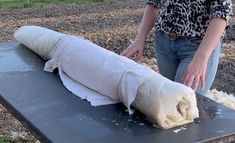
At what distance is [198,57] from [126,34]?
15.4 feet

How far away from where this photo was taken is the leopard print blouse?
239cm

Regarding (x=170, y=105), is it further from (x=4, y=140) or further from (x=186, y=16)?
(x=4, y=140)

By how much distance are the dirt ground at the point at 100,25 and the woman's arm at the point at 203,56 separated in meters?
1.98

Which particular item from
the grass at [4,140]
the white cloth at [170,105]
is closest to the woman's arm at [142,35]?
the white cloth at [170,105]

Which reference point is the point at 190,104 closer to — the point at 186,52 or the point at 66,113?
the point at 66,113

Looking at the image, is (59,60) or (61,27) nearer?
(59,60)

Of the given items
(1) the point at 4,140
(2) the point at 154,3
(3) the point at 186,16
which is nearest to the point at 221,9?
(3) the point at 186,16

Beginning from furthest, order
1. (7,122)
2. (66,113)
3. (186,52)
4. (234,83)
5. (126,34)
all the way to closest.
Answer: (126,34)
(234,83)
(7,122)
(186,52)
(66,113)

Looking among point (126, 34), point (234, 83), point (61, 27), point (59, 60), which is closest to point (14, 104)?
point (59, 60)

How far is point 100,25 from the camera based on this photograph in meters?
7.59

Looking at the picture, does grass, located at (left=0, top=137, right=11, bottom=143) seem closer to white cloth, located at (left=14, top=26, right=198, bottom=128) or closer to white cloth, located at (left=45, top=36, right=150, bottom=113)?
white cloth, located at (left=14, top=26, right=198, bottom=128)

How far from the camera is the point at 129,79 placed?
6.70ft

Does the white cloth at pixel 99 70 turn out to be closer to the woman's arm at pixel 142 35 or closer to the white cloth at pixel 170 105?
the white cloth at pixel 170 105

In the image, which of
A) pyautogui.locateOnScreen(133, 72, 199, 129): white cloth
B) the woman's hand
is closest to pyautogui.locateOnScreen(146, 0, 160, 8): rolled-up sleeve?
the woman's hand
